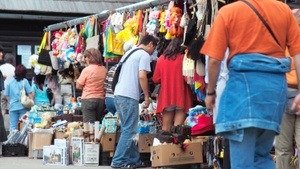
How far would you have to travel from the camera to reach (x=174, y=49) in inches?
434

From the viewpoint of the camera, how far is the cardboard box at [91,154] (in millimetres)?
11688

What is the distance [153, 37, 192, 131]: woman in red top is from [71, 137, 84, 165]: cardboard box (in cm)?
150

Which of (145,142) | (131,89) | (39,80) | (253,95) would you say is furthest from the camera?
(39,80)

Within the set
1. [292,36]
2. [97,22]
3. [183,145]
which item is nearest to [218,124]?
[292,36]

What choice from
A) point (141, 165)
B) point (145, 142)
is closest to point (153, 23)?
point (145, 142)

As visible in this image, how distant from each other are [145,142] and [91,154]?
92 cm

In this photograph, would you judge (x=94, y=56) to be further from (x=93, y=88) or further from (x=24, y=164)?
(x=24, y=164)

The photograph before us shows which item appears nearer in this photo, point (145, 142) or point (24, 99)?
point (145, 142)

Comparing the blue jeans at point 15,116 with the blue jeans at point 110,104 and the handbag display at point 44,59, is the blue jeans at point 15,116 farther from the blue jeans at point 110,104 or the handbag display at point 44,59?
the blue jeans at point 110,104

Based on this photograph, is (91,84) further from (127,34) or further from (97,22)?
(97,22)

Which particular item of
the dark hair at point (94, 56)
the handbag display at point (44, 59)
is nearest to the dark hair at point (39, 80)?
the handbag display at point (44, 59)

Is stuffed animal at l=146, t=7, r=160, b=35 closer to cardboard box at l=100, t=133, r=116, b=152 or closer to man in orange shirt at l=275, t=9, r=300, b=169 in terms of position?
cardboard box at l=100, t=133, r=116, b=152

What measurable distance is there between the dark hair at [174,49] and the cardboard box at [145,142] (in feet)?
4.15

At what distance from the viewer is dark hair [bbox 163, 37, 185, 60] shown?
431 inches
